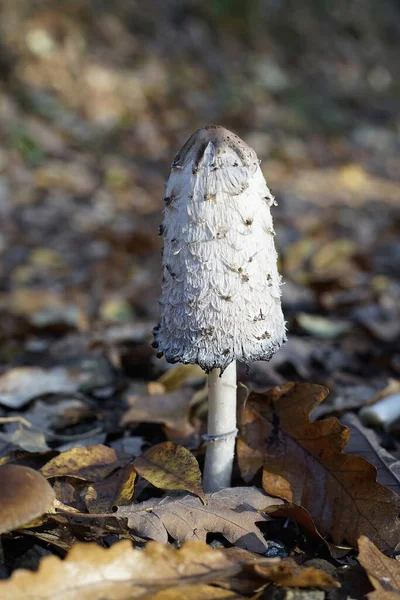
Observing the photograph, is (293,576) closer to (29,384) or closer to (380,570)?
(380,570)

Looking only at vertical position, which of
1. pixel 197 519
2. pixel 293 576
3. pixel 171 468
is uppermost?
pixel 171 468

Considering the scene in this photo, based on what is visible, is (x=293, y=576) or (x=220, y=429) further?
(x=220, y=429)

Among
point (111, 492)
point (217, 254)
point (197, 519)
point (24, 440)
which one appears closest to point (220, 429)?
point (197, 519)

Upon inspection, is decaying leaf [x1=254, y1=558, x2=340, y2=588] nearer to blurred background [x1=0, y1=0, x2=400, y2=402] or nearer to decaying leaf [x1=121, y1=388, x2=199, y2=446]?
decaying leaf [x1=121, y1=388, x2=199, y2=446]

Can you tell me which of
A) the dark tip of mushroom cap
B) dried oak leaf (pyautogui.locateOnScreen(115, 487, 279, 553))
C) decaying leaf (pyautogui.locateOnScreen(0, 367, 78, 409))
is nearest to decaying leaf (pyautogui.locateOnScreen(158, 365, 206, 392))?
decaying leaf (pyautogui.locateOnScreen(0, 367, 78, 409))

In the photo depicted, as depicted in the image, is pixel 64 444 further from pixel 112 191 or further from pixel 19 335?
pixel 112 191

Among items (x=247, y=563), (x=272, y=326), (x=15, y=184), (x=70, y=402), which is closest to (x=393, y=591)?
(x=247, y=563)
